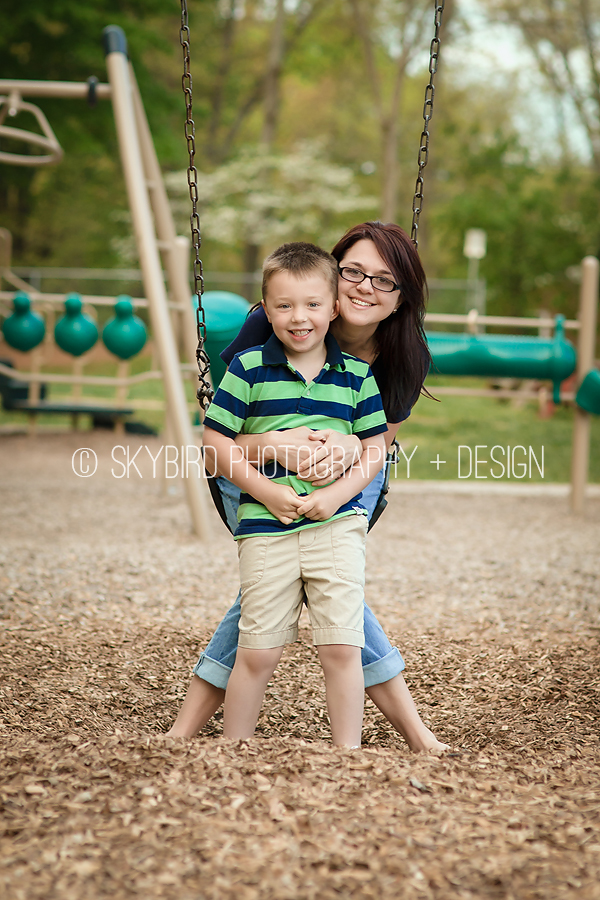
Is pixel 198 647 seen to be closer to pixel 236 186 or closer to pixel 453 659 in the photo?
pixel 453 659

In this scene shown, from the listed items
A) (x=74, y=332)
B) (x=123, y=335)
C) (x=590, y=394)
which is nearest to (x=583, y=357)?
(x=590, y=394)

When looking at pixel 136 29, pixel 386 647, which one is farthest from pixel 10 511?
pixel 136 29

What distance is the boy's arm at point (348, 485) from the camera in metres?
2.04

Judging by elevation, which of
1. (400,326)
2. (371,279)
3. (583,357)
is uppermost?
(371,279)

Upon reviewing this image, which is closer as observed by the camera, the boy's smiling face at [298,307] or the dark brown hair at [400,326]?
the boy's smiling face at [298,307]

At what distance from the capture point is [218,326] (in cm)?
549

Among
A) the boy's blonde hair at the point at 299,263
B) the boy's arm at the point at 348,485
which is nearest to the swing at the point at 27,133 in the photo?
the boy's blonde hair at the point at 299,263

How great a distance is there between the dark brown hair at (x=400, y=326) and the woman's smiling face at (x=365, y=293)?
0.07 ft

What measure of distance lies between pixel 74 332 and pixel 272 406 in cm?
492

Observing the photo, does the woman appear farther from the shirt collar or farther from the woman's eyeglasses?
the shirt collar

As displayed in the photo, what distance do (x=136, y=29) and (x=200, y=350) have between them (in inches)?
505

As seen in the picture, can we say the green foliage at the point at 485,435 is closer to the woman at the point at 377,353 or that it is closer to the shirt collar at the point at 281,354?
the woman at the point at 377,353

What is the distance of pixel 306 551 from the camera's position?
2068mm

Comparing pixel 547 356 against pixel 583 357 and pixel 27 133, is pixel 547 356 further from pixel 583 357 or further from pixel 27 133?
pixel 27 133
